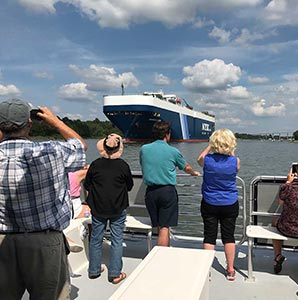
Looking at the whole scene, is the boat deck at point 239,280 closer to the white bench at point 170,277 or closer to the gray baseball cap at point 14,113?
the white bench at point 170,277

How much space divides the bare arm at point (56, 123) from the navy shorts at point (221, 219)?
5.76 ft

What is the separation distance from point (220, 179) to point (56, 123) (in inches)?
72.0

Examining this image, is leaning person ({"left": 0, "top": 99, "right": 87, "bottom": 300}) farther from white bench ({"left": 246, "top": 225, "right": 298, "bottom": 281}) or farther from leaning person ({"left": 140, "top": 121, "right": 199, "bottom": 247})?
white bench ({"left": 246, "top": 225, "right": 298, "bottom": 281})

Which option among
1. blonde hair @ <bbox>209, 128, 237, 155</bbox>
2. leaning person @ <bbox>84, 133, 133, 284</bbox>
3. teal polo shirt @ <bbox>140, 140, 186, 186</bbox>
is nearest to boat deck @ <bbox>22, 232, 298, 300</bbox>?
leaning person @ <bbox>84, 133, 133, 284</bbox>

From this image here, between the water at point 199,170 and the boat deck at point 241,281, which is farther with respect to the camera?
the water at point 199,170

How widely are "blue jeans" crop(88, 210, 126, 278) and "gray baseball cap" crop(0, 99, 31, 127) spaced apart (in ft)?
5.93

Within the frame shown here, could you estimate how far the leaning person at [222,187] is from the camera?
11.0 feet

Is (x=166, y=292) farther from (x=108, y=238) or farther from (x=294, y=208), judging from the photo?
(x=108, y=238)

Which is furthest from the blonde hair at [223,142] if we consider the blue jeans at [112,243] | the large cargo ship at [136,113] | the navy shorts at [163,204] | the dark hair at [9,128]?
the large cargo ship at [136,113]

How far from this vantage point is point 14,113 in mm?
1802

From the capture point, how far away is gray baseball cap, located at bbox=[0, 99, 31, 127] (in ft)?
5.90

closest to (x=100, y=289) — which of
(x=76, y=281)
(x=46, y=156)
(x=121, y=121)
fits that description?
(x=76, y=281)

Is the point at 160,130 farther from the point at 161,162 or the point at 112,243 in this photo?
the point at 112,243

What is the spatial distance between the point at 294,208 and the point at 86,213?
80.2 inches
